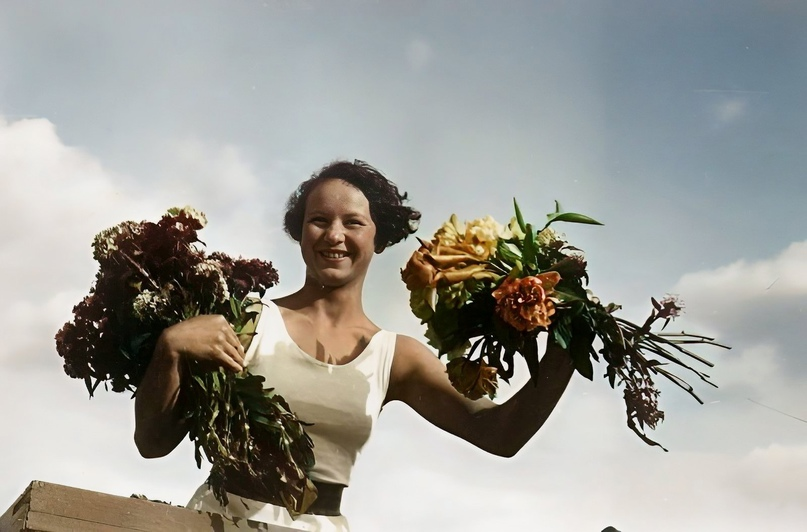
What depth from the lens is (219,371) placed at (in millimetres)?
1629

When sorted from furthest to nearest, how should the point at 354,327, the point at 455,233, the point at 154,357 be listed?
the point at 354,327 < the point at 455,233 < the point at 154,357

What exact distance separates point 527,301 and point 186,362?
56cm

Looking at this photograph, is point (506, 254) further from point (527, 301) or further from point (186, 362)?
point (186, 362)

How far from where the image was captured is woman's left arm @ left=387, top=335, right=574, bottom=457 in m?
1.73

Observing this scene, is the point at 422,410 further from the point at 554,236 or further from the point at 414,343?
the point at 554,236

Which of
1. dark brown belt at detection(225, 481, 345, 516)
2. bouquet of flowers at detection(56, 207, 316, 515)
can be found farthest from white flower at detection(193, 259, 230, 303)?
dark brown belt at detection(225, 481, 345, 516)

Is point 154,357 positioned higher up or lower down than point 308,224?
lower down

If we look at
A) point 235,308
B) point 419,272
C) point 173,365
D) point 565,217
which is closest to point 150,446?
point 173,365

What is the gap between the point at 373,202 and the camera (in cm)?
187

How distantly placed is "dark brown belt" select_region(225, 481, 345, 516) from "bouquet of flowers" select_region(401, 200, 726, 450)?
0.28 m

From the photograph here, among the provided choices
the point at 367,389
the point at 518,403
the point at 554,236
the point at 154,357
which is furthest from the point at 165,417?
the point at 554,236

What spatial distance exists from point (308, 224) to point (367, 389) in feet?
1.07

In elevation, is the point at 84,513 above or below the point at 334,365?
below

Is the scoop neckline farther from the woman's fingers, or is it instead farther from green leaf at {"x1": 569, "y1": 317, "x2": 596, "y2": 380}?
green leaf at {"x1": 569, "y1": 317, "x2": 596, "y2": 380}
